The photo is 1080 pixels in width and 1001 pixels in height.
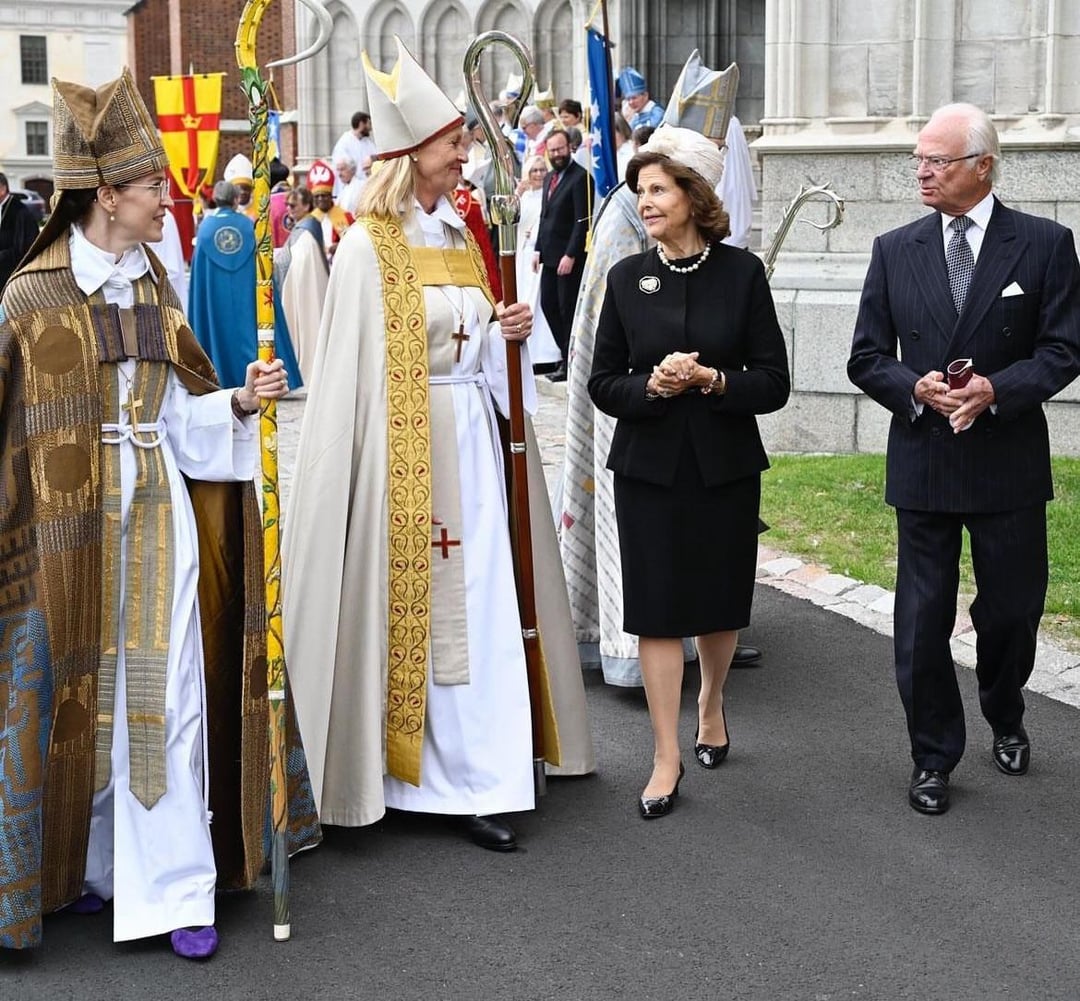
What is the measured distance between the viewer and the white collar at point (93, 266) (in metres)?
4.42

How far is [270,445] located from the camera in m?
4.27

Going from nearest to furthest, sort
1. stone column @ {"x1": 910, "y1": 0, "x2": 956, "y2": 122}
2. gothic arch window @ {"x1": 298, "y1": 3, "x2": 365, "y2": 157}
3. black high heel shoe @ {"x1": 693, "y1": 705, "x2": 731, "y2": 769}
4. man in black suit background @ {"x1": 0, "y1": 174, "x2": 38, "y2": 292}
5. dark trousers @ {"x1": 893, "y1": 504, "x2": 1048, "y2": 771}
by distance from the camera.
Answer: dark trousers @ {"x1": 893, "y1": 504, "x2": 1048, "y2": 771} < black high heel shoe @ {"x1": 693, "y1": 705, "x2": 731, "y2": 769} < stone column @ {"x1": 910, "y1": 0, "x2": 956, "y2": 122} < man in black suit background @ {"x1": 0, "y1": 174, "x2": 38, "y2": 292} < gothic arch window @ {"x1": 298, "y1": 3, "x2": 365, "y2": 157}

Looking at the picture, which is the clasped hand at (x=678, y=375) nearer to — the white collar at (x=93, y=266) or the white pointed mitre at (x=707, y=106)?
the white collar at (x=93, y=266)

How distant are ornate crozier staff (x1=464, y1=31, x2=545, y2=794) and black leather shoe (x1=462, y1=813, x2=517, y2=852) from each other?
8.9 inches

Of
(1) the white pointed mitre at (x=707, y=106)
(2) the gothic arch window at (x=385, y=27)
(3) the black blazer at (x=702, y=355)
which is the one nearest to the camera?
(3) the black blazer at (x=702, y=355)

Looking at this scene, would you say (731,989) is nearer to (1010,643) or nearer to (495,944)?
(495,944)

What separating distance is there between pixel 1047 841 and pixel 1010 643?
0.67 meters

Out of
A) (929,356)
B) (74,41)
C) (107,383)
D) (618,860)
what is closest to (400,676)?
(618,860)

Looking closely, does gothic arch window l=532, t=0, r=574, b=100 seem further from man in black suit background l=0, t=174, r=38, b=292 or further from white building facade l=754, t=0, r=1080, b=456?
white building facade l=754, t=0, r=1080, b=456

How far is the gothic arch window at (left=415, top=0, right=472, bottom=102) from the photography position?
22.0 meters

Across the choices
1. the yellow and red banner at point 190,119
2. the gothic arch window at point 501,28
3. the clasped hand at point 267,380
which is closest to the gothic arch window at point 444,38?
the gothic arch window at point 501,28

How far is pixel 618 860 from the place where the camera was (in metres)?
4.97

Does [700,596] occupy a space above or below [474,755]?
above

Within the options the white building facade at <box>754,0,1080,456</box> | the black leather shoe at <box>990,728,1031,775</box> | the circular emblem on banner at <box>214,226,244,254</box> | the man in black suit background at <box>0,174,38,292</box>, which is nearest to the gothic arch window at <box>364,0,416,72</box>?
the circular emblem on banner at <box>214,226,244,254</box>
